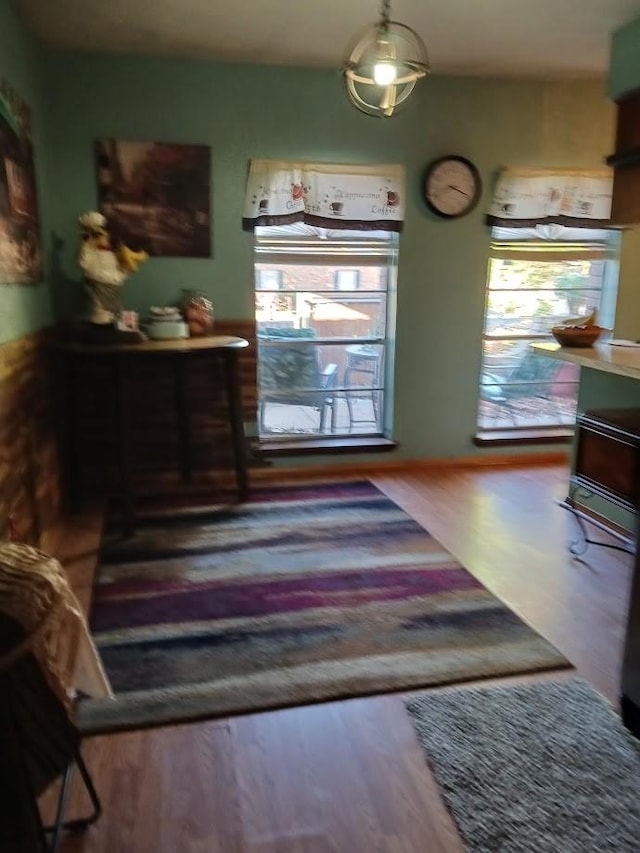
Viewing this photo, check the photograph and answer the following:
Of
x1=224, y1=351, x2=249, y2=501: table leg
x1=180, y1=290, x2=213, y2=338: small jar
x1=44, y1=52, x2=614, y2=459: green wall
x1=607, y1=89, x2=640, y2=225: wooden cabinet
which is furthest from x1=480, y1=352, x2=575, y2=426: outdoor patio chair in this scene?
x1=180, y1=290, x2=213, y2=338: small jar

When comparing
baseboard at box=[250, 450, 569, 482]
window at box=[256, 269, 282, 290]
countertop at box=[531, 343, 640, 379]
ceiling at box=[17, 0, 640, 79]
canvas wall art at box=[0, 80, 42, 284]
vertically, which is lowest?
baseboard at box=[250, 450, 569, 482]

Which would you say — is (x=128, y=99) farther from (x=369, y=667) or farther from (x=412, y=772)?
(x=412, y=772)

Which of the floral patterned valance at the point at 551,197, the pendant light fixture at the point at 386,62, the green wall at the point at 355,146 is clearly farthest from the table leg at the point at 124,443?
the floral patterned valance at the point at 551,197

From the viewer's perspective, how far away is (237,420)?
3564 mm

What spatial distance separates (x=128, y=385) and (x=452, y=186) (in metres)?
2.16

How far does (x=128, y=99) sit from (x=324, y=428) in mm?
2120

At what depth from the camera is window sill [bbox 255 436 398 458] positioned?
414 cm

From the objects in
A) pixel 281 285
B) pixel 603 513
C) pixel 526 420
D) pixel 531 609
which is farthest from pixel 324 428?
pixel 531 609

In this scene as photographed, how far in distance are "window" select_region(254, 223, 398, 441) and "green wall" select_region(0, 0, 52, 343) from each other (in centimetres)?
116

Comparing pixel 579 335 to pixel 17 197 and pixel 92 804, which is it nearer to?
pixel 17 197

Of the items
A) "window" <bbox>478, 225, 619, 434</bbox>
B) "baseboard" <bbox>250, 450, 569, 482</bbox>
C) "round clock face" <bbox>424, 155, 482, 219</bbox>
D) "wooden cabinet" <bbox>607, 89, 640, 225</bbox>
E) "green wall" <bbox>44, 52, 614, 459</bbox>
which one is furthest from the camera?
"window" <bbox>478, 225, 619, 434</bbox>

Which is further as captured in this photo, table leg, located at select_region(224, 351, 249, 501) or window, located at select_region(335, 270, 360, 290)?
window, located at select_region(335, 270, 360, 290)

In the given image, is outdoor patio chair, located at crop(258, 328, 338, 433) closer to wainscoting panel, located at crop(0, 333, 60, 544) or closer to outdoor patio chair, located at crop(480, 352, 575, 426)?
outdoor patio chair, located at crop(480, 352, 575, 426)

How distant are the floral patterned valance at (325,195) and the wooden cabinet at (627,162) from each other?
119cm
